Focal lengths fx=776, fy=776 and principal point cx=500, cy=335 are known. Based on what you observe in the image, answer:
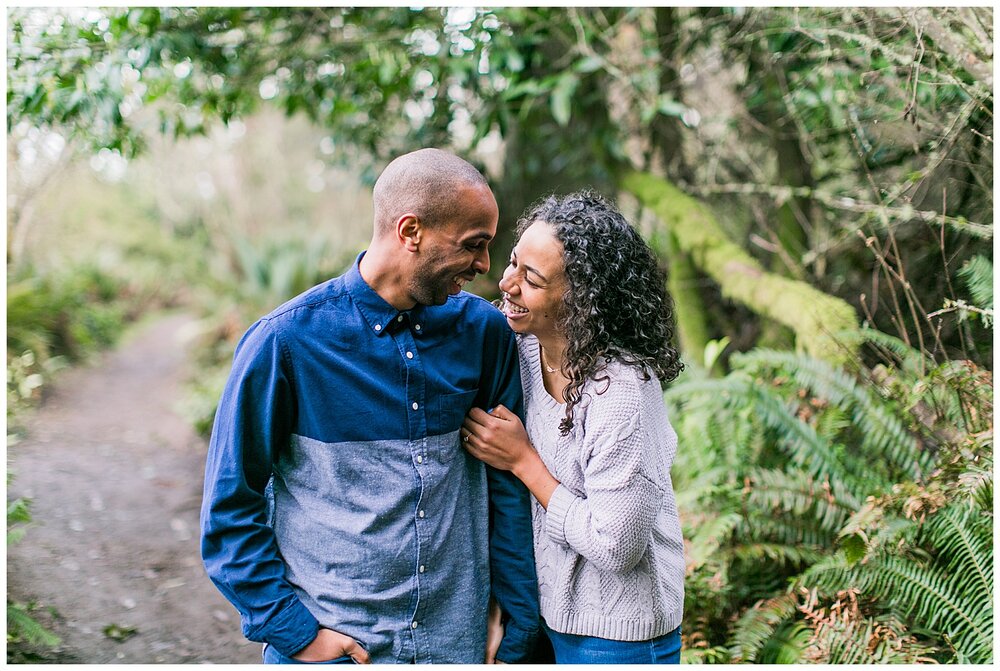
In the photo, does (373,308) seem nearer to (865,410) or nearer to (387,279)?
(387,279)

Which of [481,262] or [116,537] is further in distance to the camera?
[116,537]

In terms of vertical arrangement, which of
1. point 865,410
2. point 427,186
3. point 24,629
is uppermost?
point 427,186

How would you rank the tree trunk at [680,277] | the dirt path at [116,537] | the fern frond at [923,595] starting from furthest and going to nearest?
the tree trunk at [680,277] < the dirt path at [116,537] < the fern frond at [923,595]

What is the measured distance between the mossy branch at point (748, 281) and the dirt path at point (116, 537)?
3.27 meters

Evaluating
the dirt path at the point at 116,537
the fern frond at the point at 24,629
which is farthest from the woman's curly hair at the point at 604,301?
the dirt path at the point at 116,537

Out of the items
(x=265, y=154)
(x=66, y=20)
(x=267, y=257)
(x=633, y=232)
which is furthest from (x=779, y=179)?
(x=265, y=154)

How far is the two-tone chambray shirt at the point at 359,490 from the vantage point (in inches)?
75.0

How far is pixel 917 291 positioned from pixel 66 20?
519 cm

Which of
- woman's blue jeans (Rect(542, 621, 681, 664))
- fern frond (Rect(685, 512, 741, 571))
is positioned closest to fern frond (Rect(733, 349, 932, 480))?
fern frond (Rect(685, 512, 741, 571))

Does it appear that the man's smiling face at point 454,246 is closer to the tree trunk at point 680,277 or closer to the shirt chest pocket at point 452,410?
the shirt chest pocket at point 452,410

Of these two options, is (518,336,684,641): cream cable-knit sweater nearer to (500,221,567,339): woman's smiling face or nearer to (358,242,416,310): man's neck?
(500,221,567,339): woman's smiling face

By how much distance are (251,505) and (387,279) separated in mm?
666

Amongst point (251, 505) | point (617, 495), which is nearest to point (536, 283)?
point (617, 495)

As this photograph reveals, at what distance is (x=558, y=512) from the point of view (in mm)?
2014
